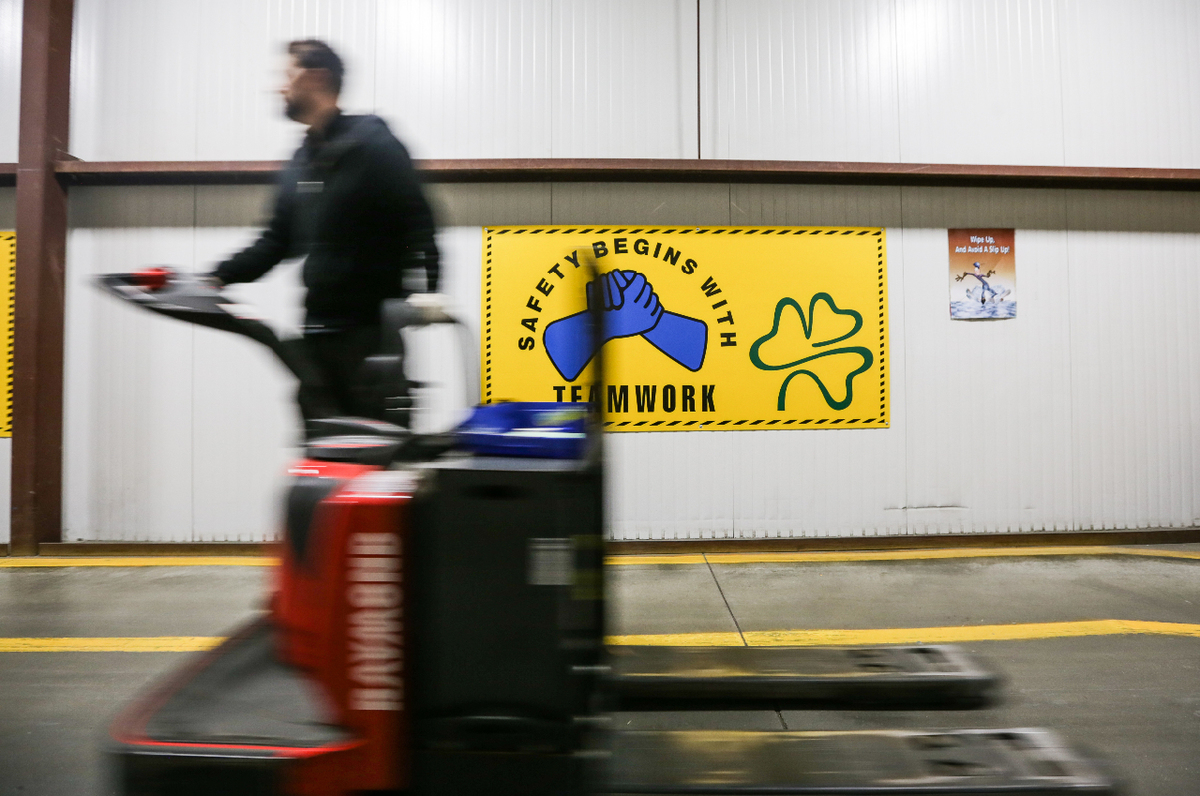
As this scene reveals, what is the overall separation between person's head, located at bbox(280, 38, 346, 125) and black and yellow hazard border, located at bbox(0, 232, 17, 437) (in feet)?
14.6

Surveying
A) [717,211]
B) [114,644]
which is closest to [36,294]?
[114,644]

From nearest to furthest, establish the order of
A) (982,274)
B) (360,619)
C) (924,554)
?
(360,619), (924,554), (982,274)

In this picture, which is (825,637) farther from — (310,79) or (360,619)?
(310,79)

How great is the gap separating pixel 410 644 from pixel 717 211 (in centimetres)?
445

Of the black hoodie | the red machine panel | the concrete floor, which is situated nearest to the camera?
the red machine panel

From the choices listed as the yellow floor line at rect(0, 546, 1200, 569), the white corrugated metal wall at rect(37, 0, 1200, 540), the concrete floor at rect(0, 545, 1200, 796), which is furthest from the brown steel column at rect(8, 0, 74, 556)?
the concrete floor at rect(0, 545, 1200, 796)

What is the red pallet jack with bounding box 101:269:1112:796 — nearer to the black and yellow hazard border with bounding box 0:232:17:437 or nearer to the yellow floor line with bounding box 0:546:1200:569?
the yellow floor line with bounding box 0:546:1200:569

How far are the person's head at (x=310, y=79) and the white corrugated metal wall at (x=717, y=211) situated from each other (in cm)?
284

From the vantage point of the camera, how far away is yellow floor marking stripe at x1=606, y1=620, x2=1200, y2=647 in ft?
9.93

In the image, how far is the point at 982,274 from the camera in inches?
201

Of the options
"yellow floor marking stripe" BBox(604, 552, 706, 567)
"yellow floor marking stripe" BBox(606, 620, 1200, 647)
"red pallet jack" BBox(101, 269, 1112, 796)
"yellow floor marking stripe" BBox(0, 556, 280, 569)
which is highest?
"red pallet jack" BBox(101, 269, 1112, 796)

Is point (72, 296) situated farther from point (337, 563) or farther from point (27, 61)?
point (337, 563)

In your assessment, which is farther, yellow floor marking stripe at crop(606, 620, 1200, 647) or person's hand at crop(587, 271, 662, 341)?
person's hand at crop(587, 271, 662, 341)

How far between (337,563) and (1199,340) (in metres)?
6.90
